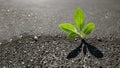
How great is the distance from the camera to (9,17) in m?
2.20

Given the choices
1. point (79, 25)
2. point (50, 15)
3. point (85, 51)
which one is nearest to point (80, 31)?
point (79, 25)

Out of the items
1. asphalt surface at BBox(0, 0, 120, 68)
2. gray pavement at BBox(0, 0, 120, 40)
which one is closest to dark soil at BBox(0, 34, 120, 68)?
asphalt surface at BBox(0, 0, 120, 68)

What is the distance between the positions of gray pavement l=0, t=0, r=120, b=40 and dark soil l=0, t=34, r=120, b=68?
12 cm

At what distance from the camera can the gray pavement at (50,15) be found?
1.97 m

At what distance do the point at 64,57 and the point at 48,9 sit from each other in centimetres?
87

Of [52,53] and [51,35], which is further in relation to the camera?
[51,35]

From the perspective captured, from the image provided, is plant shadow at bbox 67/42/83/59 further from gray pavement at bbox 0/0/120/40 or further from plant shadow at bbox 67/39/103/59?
gray pavement at bbox 0/0/120/40

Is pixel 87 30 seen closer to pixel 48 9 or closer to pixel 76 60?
pixel 76 60

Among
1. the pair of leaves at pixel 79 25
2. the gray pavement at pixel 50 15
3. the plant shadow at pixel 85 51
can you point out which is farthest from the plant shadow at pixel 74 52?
the gray pavement at pixel 50 15

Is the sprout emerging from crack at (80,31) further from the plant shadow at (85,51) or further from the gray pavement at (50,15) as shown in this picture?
the gray pavement at (50,15)

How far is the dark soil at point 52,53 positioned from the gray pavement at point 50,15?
0.12 meters

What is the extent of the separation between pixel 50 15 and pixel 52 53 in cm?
68

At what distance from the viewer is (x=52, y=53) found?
64.4 inches

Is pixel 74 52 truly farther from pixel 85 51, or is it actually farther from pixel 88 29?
pixel 88 29
